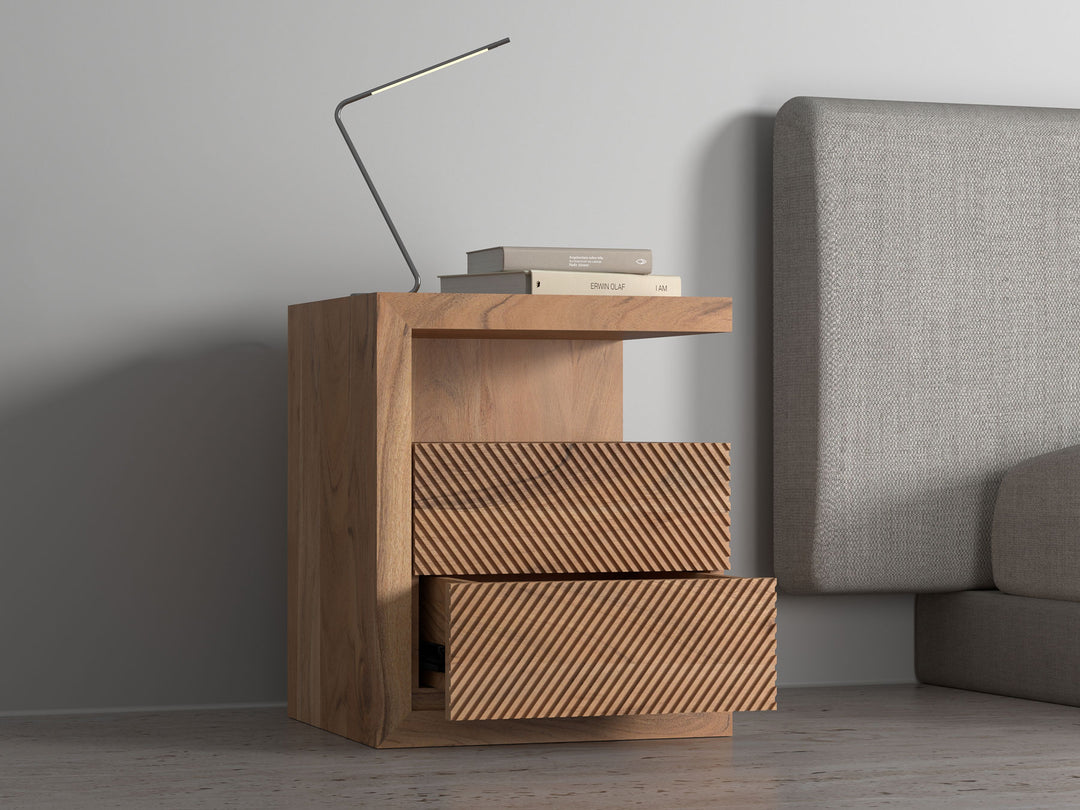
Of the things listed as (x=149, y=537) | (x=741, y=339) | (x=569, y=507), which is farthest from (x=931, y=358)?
(x=149, y=537)

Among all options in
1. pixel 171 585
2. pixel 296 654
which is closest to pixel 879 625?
pixel 296 654

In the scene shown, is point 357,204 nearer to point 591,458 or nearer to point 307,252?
point 307,252

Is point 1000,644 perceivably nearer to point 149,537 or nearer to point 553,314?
point 553,314

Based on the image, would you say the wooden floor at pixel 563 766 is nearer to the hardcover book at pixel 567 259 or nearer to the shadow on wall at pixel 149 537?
the shadow on wall at pixel 149 537

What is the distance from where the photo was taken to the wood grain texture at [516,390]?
2115mm

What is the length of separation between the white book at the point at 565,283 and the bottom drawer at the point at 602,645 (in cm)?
39

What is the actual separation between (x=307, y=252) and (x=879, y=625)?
1.17m

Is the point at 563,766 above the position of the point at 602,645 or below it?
below

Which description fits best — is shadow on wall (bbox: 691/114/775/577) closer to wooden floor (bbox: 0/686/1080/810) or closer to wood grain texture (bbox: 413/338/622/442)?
wood grain texture (bbox: 413/338/622/442)

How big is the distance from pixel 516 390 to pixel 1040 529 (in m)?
0.85

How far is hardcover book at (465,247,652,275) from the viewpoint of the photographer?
1911 mm

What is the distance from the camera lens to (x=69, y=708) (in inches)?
84.4

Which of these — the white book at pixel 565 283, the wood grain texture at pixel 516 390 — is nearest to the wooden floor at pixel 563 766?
the wood grain texture at pixel 516 390

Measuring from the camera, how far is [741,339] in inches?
96.3
